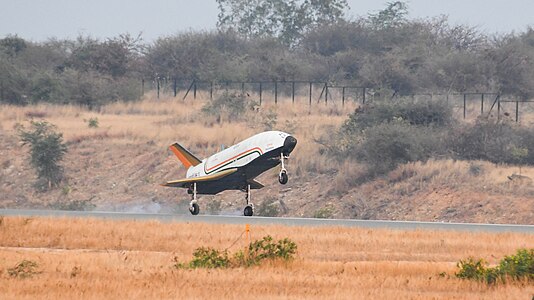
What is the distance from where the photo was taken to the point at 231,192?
5466 cm

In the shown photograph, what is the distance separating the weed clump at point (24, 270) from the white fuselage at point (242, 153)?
16.8 metres

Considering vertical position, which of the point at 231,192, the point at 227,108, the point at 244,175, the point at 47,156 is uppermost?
the point at 227,108

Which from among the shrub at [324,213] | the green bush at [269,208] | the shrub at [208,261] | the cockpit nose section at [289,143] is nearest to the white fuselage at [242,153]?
the cockpit nose section at [289,143]

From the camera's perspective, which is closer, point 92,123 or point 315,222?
point 315,222

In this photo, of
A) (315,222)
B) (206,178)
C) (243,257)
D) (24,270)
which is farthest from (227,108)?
(24,270)

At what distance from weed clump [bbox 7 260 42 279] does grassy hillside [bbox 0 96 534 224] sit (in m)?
24.7

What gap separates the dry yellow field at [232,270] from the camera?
2064 cm

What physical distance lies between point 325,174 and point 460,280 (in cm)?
3151

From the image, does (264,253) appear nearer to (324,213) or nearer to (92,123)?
(324,213)

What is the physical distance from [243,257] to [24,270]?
5382 mm

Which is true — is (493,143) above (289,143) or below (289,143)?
below

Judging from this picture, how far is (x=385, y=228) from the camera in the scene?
36469 millimetres

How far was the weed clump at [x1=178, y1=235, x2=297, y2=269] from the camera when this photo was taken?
25219 mm

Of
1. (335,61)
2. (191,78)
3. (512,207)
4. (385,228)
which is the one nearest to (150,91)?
(191,78)
